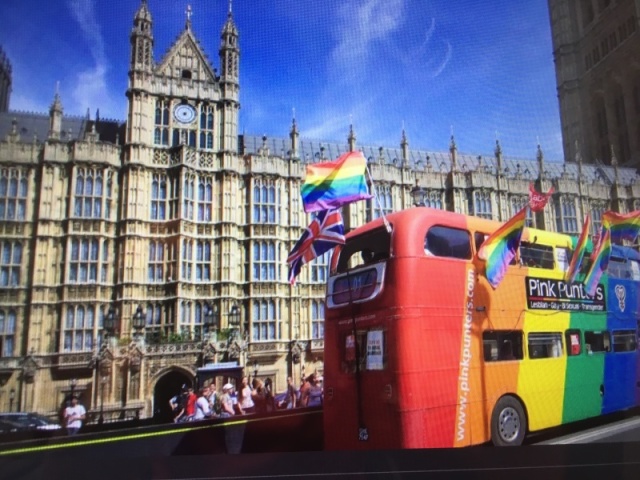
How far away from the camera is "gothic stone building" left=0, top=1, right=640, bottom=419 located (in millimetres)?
17312

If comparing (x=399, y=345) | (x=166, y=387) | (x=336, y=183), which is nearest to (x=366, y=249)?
(x=336, y=183)

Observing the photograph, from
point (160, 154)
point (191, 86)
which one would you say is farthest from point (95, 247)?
point (191, 86)

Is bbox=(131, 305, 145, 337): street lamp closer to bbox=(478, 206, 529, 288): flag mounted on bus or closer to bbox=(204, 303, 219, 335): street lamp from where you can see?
bbox=(204, 303, 219, 335): street lamp

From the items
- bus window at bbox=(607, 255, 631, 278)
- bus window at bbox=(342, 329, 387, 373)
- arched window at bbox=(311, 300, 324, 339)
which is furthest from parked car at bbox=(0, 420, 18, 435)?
arched window at bbox=(311, 300, 324, 339)

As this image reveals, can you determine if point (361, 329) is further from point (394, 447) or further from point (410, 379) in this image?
point (394, 447)

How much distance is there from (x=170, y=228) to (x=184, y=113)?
5.40m

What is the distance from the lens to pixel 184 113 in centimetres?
2147

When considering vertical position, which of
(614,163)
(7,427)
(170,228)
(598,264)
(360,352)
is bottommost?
(7,427)

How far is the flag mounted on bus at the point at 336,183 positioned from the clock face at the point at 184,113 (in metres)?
16.9

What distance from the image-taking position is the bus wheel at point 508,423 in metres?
5.89

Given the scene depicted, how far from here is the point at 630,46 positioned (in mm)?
10375

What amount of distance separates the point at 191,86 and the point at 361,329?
18.7m

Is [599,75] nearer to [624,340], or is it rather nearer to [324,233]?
[624,340]

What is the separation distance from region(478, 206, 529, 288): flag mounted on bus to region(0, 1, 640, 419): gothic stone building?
31.0ft
